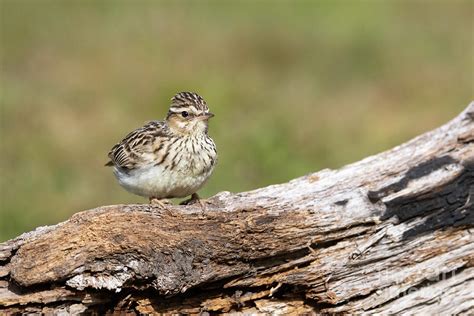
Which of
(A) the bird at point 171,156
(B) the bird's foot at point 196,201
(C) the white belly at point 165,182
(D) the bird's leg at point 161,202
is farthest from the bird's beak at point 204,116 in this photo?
(D) the bird's leg at point 161,202

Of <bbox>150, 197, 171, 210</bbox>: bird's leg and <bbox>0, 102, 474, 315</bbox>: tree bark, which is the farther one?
<bbox>150, 197, 171, 210</bbox>: bird's leg

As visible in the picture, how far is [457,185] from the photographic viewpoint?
7.38m

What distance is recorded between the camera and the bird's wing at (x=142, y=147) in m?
7.73

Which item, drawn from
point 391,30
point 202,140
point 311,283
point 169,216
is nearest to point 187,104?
point 202,140

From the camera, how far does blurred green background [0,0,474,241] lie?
485 inches

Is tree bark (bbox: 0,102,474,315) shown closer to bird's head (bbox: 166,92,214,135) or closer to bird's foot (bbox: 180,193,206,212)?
bird's foot (bbox: 180,193,206,212)

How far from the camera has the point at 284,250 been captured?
6.97m

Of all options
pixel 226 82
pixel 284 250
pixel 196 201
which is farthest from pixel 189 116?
pixel 226 82

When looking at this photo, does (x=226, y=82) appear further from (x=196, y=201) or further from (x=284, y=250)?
(x=284, y=250)

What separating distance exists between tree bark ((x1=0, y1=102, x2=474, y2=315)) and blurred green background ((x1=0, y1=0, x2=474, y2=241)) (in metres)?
3.84

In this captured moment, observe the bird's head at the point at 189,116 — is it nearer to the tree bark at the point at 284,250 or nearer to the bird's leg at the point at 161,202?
the bird's leg at the point at 161,202

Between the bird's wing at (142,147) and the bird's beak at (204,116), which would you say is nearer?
the bird's wing at (142,147)

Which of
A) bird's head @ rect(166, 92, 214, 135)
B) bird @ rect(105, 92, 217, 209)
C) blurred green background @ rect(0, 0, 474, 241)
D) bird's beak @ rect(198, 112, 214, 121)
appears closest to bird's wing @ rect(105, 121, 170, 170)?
bird @ rect(105, 92, 217, 209)

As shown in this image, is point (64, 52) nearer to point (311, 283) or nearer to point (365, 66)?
point (365, 66)
